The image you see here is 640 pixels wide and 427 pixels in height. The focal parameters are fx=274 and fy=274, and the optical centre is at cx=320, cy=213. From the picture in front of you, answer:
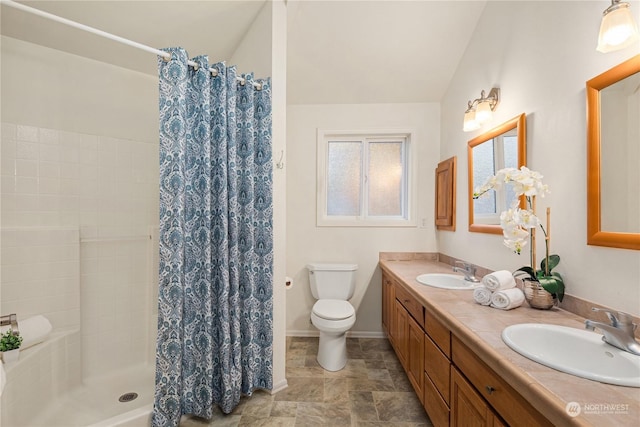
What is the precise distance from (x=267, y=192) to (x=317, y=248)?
1.19 metres

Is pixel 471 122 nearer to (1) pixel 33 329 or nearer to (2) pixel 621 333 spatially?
(2) pixel 621 333

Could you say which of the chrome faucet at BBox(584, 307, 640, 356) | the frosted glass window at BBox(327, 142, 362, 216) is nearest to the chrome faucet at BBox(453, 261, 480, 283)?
the chrome faucet at BBox(584, 307, 640, 356)

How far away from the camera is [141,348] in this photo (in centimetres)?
211

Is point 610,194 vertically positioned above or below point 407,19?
below

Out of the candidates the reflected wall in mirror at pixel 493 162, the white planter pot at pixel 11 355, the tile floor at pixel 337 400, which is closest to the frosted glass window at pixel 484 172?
the reflected wall in mirror at pixel 493 162

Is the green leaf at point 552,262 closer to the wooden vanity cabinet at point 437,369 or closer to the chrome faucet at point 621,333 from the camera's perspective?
the chrome faucet at point 621,333

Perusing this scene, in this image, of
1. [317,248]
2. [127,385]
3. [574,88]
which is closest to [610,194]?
[574,88]

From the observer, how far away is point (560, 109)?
1325 millimetres

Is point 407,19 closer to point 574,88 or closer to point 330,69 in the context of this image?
point 330,69

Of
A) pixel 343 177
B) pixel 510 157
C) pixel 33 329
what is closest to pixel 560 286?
pixel 510 157

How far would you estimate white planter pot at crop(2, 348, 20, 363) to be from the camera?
133 centimetres

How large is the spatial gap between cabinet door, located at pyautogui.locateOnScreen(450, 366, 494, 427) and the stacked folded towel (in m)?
0.37

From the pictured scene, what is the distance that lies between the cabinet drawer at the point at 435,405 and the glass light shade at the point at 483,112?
5.46 feet

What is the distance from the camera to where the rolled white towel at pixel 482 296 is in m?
1.34
